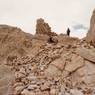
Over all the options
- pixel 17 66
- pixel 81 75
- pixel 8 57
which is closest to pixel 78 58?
pixel 81 75

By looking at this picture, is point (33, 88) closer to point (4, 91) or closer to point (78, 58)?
point (4, 91)

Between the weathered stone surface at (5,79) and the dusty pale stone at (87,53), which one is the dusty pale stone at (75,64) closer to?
the dusty pale stone at (87,53)

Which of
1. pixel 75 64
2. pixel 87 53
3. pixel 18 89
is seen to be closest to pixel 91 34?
pixel 87 53

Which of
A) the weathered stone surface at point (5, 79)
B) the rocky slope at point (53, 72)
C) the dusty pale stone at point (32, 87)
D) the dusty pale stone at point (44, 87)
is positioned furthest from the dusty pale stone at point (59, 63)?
the weathered stone surface at point (5, 79)

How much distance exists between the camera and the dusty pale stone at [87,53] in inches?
559

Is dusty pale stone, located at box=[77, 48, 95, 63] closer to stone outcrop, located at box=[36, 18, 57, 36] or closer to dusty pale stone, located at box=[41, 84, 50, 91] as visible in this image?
dusty pale stone, located at box=[41, 84, 50, 91]

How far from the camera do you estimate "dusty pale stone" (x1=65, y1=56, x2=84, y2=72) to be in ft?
45.2

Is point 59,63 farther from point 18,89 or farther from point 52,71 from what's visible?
point 18,89

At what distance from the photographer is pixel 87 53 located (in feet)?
47.5

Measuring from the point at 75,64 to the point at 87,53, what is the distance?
968 millimetres

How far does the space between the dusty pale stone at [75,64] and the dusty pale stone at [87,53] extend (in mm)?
278

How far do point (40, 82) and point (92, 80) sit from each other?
92.6 inches

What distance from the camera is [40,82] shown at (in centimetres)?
1305

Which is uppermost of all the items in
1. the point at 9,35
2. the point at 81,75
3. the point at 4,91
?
the point at 9,35
